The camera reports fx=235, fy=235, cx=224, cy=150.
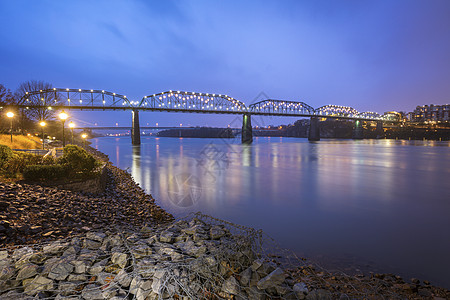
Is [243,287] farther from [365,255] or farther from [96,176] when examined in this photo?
[96,176]

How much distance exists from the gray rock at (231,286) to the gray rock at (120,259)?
2516 millimetres

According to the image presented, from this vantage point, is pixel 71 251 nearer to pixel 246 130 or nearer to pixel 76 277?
pixel 76 277

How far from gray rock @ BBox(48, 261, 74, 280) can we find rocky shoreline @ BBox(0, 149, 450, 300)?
0.02 meters

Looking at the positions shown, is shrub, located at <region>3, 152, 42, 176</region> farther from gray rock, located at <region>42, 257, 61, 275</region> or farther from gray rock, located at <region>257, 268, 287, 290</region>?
gray rock, located at <region>257, 268, 287, 290</region>

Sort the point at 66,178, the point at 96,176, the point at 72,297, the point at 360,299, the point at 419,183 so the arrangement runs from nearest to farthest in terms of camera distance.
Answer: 1. the point at 72,297
2. the point at 360,299
3. the point at 66,178
4. the point at 96,176
5. the point at 419,183

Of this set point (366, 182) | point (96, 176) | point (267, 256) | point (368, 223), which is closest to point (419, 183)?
point (366, 182)

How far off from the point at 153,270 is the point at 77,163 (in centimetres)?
1309

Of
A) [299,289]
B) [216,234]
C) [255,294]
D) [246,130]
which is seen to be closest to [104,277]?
[255,294]

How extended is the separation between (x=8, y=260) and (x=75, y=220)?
386cm

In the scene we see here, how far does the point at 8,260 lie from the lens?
575 centimetres

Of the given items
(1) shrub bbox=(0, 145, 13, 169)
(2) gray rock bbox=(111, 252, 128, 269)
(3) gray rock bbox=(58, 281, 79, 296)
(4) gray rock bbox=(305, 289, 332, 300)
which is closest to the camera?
(3) gray rock bbox=(58, 281, 79, 296)

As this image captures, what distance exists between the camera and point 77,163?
611 inches

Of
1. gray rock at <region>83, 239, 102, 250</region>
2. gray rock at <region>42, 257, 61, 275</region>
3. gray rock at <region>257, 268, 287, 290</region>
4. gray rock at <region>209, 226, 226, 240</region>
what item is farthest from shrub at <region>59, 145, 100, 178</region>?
gray rock at <region>257, 268, 287, 290</region>

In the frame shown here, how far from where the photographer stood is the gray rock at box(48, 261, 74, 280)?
5.22 metres
